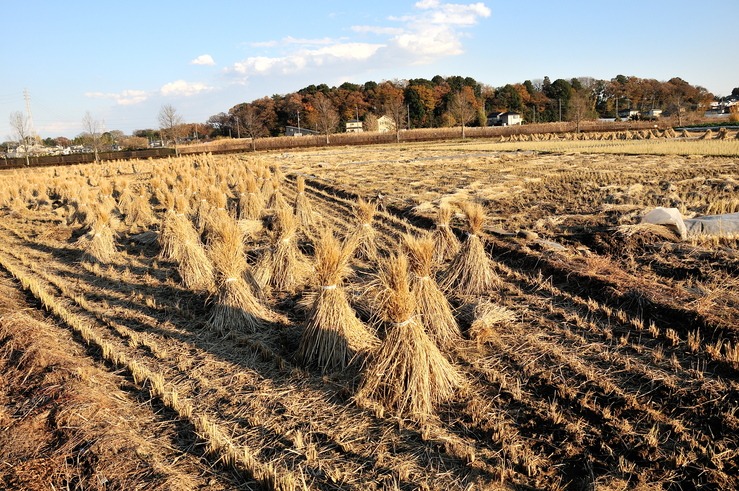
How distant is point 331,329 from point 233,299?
5.42ft

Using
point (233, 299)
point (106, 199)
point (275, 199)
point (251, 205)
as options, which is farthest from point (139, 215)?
point (233, 299)

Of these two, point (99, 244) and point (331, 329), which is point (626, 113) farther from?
point (331, 329)

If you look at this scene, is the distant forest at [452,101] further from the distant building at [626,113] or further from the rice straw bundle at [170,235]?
the rice straw bundle at [170,235]

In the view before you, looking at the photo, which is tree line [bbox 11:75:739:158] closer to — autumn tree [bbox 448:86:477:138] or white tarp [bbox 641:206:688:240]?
autumn tree [bbox 448:86:477:138]

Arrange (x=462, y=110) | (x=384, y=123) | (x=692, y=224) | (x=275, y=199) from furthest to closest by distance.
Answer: (x=384, y=123), (x=462, y=110), (x=275, y=199), (x=692, y=224)

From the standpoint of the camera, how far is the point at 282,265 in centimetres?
704

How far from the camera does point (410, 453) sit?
133 inches

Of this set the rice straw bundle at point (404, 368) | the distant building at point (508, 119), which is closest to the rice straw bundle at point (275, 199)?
the rice straw bundle at point (404, 368)

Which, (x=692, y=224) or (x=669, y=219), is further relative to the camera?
(x=692, y=224)

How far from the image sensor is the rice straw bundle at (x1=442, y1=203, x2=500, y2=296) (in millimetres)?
6566

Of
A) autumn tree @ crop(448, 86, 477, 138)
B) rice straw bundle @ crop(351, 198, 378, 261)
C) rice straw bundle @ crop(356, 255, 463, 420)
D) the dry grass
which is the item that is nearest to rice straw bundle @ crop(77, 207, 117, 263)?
rice straw bundle @ crop(351, 198, 378, 261)

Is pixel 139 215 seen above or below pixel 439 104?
below

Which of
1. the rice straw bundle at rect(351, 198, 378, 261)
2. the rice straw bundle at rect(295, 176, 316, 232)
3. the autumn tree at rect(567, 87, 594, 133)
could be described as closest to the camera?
the rice straw bundle at rect(351, 198, 378, 261)

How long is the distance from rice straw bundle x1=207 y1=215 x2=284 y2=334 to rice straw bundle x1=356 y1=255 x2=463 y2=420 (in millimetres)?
2100
